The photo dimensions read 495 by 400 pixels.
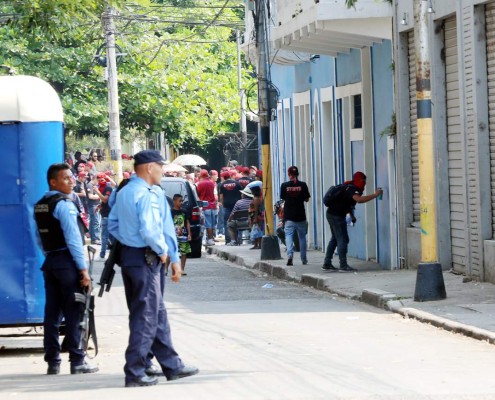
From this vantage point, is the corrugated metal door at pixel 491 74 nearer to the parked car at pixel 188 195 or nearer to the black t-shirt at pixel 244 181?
the parked car at pixel 188 195

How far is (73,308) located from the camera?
40.0 feet

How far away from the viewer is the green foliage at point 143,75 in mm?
45375

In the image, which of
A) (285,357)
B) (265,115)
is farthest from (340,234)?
(285,357)

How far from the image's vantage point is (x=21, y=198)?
45.4ft

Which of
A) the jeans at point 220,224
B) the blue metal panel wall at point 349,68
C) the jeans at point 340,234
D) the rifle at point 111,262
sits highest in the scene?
the blue metal panel wall at point 349,68

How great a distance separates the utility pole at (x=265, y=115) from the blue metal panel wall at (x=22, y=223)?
45.9 feet

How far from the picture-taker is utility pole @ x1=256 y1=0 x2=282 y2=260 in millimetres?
27750

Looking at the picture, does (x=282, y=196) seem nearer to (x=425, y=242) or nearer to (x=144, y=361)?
(x=425, y=242)

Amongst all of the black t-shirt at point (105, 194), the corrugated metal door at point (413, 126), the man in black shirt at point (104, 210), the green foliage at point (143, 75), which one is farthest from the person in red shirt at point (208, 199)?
the corrugated metal door at point (413, 126)

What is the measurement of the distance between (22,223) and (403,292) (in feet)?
21.7

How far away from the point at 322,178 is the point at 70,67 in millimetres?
19010

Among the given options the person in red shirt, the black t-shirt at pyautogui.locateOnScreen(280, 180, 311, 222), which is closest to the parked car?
the person in red shirt

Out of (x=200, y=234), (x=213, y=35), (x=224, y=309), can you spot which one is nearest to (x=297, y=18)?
(x=200, y=234)

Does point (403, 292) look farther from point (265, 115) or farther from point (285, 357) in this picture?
point (265, 115)
